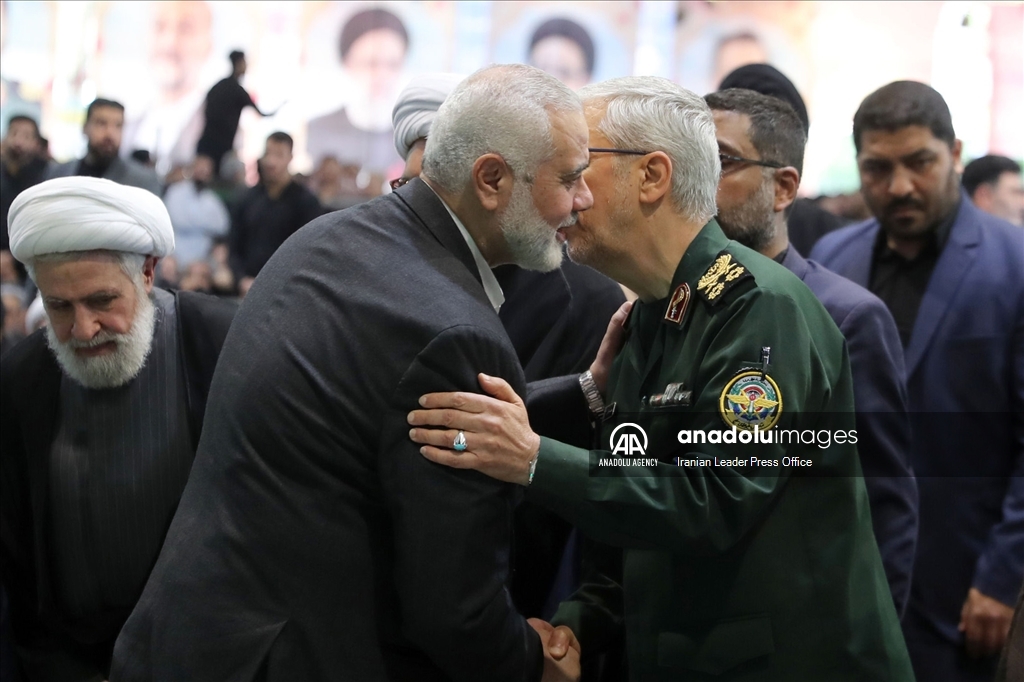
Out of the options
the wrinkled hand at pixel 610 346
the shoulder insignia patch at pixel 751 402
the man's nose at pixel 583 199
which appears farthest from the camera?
the wrinkled hand at pixel 610 346

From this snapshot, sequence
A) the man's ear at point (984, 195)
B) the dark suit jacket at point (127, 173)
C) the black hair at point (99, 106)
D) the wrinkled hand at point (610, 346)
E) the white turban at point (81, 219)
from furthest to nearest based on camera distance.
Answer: the man's ear at point (984, 195), the black hair at point (99, 106), the dark suit jacket at point (127, 173), the white turban at point (81, 219), the wrinkled hand at point (610, 346)

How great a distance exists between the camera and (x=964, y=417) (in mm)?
3135

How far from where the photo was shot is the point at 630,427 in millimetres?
2205

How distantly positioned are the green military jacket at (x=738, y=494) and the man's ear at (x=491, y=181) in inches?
16.5

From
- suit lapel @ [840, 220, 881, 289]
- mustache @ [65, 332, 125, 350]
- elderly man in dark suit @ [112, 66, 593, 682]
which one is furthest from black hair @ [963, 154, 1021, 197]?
mustache @ [65, 332, 125, 350]

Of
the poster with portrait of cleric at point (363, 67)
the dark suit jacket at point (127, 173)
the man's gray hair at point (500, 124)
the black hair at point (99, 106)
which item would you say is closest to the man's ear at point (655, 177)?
the man's gray hair at point (500, 124)

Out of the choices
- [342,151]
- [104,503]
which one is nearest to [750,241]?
[104,503]

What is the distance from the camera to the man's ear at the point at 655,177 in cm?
219

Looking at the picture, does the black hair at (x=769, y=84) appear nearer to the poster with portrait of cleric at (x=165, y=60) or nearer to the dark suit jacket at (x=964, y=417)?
the dark suit jacket at (x=964, y=417)

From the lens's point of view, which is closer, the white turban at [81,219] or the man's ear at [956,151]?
the white turban at [81,219]

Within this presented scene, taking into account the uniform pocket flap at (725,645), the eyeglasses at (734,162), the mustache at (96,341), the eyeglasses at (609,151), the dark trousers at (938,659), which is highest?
the eyeglasses at (734,162)

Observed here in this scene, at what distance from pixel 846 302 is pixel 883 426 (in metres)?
0.33

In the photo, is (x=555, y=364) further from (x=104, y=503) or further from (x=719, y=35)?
(x=719, y=35)

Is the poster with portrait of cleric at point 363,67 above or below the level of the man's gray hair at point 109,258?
above
